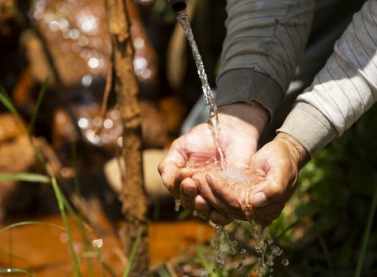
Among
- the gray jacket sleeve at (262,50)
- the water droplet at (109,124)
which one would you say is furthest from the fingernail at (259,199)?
the water droplet at (109,124)

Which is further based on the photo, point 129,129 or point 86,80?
point 86,80

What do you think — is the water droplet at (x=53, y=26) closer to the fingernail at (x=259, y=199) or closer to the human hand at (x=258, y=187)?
the human hand at (x=258, y=187)

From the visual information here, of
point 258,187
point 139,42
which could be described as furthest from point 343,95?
point 139,42

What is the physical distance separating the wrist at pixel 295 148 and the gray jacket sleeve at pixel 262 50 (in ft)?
0.52

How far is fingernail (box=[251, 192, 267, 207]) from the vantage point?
1.44 metres

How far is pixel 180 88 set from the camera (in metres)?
4.41

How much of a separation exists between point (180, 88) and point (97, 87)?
1.93 ft

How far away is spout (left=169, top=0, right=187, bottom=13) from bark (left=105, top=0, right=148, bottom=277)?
30 cm

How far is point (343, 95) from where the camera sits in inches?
65.4

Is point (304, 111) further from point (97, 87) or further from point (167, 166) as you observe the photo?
point (97, 87)

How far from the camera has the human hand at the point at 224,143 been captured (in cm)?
168

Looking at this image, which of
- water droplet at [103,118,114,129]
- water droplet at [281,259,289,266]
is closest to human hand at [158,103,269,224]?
water droplet at [281,259,289,266]

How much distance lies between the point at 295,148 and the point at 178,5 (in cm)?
51

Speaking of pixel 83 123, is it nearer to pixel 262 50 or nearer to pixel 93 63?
pixel 93 63
